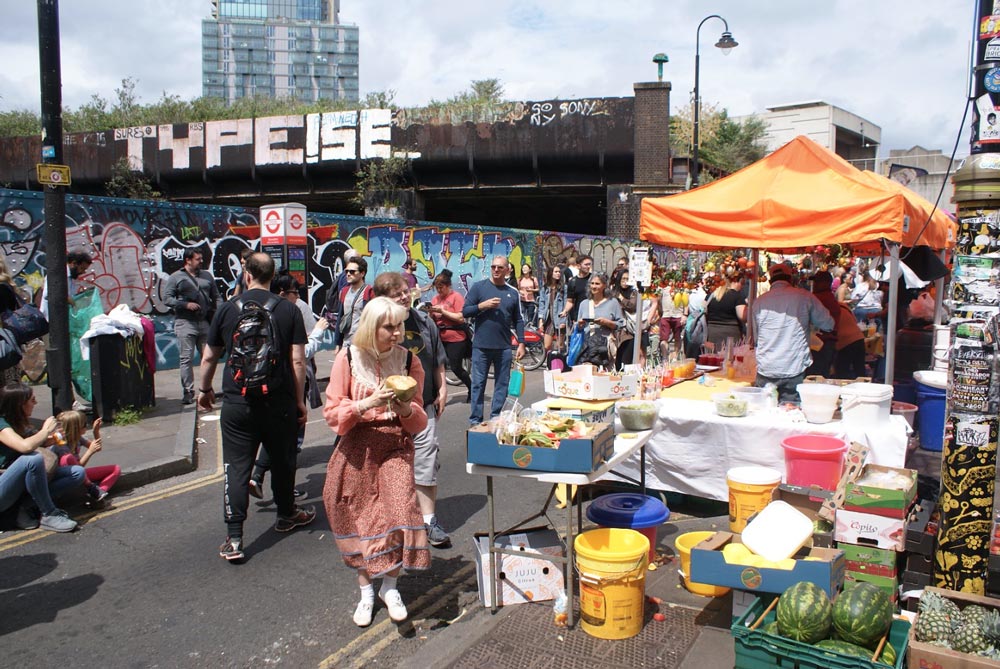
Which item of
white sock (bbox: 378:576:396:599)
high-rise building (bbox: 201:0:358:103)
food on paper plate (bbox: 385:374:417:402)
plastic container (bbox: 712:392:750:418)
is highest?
high-rise building (bbox: 201:0:358:103)

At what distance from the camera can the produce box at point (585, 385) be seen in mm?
5125

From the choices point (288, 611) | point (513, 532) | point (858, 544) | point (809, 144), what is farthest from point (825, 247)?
point (288, 611)

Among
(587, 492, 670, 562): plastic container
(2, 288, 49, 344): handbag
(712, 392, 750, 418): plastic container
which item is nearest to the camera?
(587, 492, 670, 562): plastic container

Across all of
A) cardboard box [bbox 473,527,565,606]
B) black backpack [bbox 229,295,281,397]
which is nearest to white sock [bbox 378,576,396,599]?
cardboard box [bbox 473,527,565,606]

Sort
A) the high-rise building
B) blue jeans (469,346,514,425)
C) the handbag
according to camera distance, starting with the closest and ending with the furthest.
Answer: the handbag → blue jeans (469,346,514,425) → the high-rise building

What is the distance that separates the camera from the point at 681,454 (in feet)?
19.1

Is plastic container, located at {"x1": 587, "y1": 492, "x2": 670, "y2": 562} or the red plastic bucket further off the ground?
the red plastic bucket

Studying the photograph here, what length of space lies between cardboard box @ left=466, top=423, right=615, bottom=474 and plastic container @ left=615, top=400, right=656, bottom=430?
1.00 m

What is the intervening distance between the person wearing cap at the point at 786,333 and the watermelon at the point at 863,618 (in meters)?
3.41

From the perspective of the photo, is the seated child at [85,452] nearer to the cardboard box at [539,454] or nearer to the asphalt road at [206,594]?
the asphalt road at [206,594]

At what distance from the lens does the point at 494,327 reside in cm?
753

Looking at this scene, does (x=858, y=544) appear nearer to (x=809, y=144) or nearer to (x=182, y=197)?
(x=809, y=144)

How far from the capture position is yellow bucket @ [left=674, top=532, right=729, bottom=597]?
13.6 feet

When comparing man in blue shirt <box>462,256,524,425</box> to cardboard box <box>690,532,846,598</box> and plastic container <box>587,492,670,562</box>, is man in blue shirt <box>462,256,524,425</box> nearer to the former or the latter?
plastic container <box>587,492,670,562</box>
